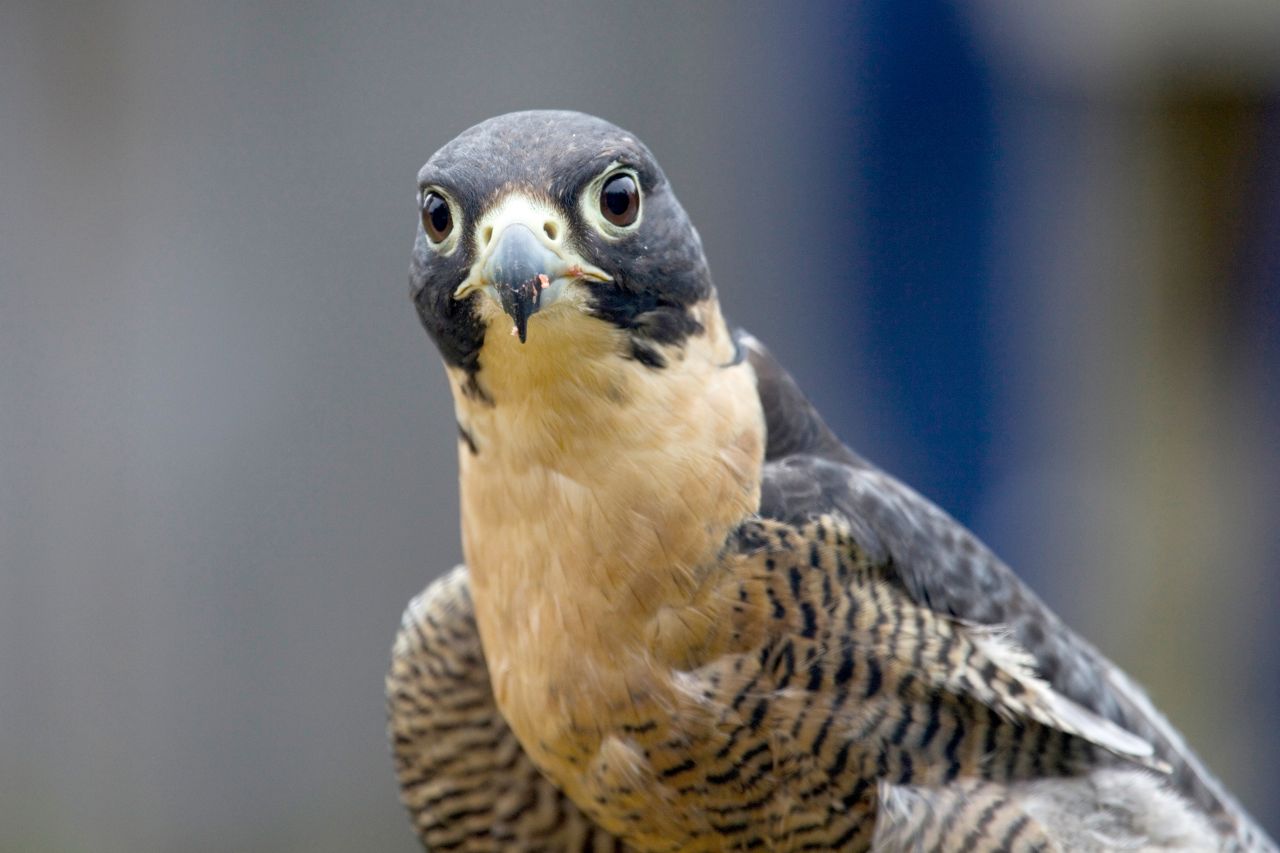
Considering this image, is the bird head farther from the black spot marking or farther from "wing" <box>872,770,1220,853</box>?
"wing" <box>872,770,1220,853</box>

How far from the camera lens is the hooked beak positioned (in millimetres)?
2158

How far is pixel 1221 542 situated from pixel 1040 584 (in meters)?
1.07

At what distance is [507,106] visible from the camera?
5.91 m

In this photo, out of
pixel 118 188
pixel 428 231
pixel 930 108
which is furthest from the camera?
pixel 930 108

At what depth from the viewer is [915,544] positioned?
2.68 m

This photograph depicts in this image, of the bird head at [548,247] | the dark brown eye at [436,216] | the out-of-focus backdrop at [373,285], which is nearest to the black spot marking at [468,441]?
the bird head at [548,247]

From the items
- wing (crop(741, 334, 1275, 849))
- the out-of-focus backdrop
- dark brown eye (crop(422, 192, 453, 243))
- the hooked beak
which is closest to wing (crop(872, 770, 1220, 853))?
wing (crop(741, 334, 1275, 849))

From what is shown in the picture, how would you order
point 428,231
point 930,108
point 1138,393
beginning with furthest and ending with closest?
point 1138,393 → point 930,108 → point 428,231

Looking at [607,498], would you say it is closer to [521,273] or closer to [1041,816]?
[521,273]

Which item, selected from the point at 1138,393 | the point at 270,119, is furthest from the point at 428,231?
the point at 1138,393

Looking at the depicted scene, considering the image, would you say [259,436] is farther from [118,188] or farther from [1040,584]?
[1040,584]

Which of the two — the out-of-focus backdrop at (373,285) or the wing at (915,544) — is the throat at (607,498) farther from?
the out-of-focus backdrop at (373,285)

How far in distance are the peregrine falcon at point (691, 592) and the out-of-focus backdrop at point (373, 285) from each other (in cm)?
338

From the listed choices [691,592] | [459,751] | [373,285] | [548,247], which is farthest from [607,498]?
[373,285]
